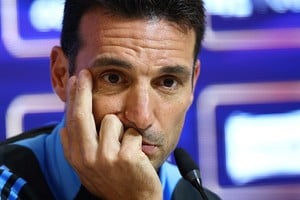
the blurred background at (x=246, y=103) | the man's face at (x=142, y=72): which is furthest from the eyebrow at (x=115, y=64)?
the blurred background at (x=246, y=103)

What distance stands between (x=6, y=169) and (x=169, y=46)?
45cm

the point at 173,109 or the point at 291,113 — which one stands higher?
the point at 173,109

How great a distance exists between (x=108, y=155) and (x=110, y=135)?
1.5 inches

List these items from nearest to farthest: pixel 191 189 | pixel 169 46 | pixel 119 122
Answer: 1. pixel 119 122
2. pixel 169 46
3. pixel 191 189

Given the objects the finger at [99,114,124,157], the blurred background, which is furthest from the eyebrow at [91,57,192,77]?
the blurred background

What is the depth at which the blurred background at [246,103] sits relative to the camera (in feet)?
5.59

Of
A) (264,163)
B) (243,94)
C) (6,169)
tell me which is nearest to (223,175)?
(264,163)

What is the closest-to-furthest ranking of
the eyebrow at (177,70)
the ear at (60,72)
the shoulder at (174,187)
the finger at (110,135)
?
the finger at (110,135), the eyebrow at (177,70), the ear at (60,72), the shoulder at (174,187)

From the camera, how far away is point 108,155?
981mm

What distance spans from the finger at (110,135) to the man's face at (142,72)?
0.08 ft

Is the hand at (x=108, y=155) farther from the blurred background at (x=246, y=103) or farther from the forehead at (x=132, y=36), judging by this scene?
the blurred background at (x=246, y=103)

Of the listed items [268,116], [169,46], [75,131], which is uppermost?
[169,46]

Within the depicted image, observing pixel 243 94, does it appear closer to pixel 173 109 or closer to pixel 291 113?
pixel 291 113

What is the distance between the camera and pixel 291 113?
5.68ft
